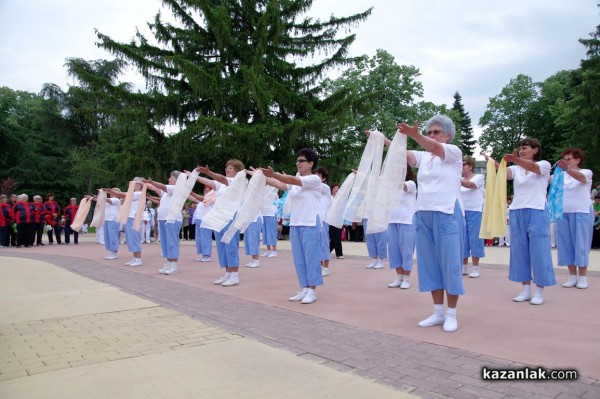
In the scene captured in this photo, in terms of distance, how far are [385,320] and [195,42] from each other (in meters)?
22.2

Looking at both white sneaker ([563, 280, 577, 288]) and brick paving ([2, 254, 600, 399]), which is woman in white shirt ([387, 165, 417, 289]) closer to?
white sneaker ([563, 280, 577, 288])

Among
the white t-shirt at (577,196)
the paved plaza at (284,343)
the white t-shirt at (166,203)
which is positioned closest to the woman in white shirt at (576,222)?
the white t-shirt at (577,196)

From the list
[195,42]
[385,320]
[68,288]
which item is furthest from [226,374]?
[195,42]

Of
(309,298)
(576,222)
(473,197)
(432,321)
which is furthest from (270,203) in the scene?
(432,321)

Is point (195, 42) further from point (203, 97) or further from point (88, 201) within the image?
point (88, 201)

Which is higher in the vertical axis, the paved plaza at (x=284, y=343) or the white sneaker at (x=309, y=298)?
the white sneaker at (x=309, y=298)

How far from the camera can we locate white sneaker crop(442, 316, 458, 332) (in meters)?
4.61

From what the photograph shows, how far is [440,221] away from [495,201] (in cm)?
181

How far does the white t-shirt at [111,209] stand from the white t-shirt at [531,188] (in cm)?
1005

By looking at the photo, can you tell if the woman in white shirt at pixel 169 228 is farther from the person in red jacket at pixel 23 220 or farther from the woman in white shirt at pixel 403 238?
the person in red jacket at pixel 23 220

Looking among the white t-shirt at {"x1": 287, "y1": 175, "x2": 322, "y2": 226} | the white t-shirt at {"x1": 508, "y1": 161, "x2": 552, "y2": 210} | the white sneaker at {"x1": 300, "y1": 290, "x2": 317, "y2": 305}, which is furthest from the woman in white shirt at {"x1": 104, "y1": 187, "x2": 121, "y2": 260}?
the white t-shirt at {"x1": 508, "y1": 161, "x2": 552, "y2": 210}

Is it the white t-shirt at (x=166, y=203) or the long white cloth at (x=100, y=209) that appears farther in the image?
the long white cloth at (x=100, y=209)

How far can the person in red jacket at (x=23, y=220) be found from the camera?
62.3 ft

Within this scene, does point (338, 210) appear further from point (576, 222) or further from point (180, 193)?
point (576, 222)
